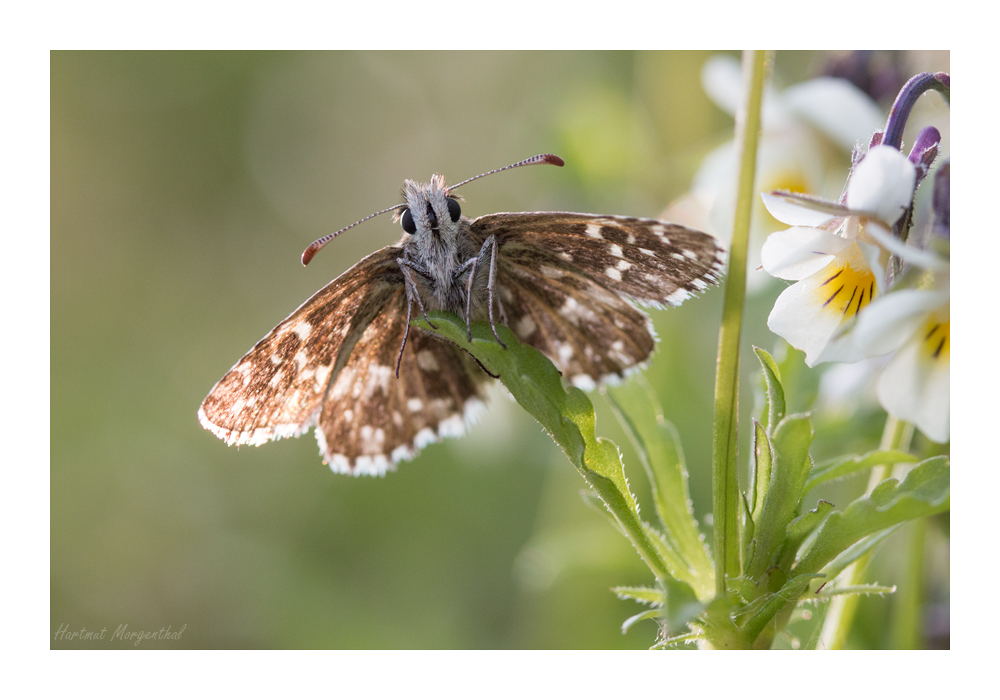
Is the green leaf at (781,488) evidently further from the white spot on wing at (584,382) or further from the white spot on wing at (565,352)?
the white spot on wing at (565,352)

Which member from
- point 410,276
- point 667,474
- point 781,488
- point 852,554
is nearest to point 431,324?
point 410,276

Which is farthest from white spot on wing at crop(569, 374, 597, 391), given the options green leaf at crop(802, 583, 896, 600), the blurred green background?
the blurred green background

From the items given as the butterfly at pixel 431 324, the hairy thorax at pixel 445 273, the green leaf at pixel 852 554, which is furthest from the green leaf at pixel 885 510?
the hairy thorax at pixel 445 273

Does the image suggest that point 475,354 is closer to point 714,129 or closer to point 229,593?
point 714,129

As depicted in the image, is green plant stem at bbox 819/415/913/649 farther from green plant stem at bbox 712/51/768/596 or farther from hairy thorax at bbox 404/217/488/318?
hairy thorax at bbox 404/217/488/318

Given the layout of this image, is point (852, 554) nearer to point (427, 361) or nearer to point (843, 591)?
point (843, 591)

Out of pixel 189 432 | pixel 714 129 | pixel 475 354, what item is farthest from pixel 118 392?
pixel 475 354
